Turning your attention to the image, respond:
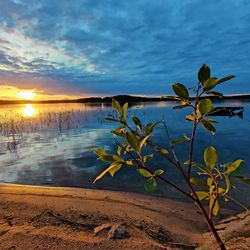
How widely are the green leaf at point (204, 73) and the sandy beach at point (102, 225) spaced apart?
2167 millimetres

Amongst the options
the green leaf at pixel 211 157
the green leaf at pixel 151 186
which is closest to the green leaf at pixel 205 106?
the green leaf at pixel 211 157

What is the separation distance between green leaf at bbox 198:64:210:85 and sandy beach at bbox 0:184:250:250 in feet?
7.11

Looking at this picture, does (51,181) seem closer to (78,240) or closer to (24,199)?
(24,199)

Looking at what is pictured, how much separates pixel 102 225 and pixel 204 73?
2.97 meters

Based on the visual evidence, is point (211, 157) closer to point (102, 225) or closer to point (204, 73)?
point (204, 73)

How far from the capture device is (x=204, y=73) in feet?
3.52

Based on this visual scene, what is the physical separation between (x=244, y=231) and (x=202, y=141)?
1243 cm

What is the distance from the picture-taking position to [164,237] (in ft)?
10.0

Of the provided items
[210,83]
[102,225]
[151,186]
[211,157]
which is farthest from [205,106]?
[102,225]

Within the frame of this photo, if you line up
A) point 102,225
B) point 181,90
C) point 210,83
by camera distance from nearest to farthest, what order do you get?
point 210,83
point 181,90
point 102,225

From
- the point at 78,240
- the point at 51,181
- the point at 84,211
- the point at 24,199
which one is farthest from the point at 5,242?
the point at 51,181

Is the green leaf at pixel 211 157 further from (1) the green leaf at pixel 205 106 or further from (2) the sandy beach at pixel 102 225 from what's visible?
→ (2) the sandy beach at pixel 102 225

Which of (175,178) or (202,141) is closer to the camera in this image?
(175,178)

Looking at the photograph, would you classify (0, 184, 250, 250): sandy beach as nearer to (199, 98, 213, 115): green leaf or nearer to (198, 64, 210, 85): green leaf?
(199, 98, 213, 115): green leaf
